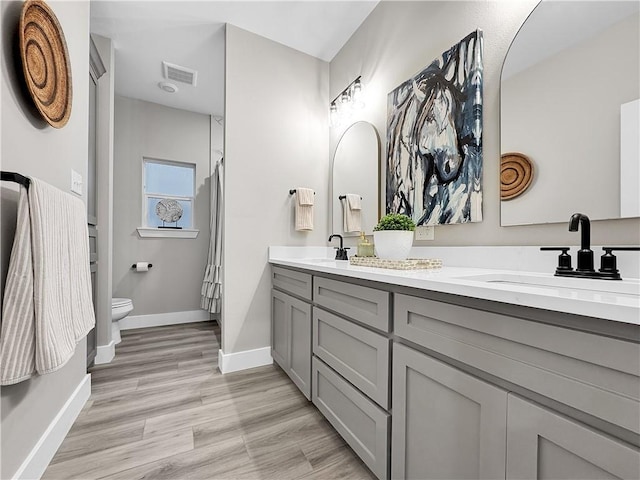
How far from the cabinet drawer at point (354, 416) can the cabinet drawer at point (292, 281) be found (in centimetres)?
38

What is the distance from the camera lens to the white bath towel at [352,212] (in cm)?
218

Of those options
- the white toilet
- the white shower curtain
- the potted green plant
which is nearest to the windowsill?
the white shower curtain

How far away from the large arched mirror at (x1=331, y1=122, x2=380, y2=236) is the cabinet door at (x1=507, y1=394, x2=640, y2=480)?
1466 mm

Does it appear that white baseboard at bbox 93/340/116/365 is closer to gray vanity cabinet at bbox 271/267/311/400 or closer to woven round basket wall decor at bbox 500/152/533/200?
gray vanity cabinet at bbox 271/267/311/400

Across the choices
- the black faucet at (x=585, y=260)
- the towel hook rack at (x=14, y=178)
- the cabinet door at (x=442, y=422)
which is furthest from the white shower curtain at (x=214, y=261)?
the black faucet at (x=585, y=260)

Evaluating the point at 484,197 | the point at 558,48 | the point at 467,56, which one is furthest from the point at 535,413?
the point at 467,56

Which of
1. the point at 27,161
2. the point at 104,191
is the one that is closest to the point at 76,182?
the point at 27,161

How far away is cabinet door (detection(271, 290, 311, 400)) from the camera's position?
1.64 metres

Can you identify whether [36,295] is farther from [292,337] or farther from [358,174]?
[358,174]

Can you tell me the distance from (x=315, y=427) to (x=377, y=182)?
153cm

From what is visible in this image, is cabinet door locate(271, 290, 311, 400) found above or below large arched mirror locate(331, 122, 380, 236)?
below

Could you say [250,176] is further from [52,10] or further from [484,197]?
[484,197]

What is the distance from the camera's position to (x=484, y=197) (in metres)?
1.33

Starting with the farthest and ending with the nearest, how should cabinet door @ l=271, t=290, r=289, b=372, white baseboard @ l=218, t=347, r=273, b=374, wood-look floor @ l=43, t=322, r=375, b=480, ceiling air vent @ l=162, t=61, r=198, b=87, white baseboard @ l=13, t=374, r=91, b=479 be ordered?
ceiling air vent @ l=162, t=61, r=198, b=87 < white baseboard @ l=218, t=347, r=273, b=374 < cabinet door @ l=271, t=290, r=289, b=372 < wood-look floor @ l=43, t=322, r=375, b=480 < white baseboard @ l=13, t=374, r=91, b=479
